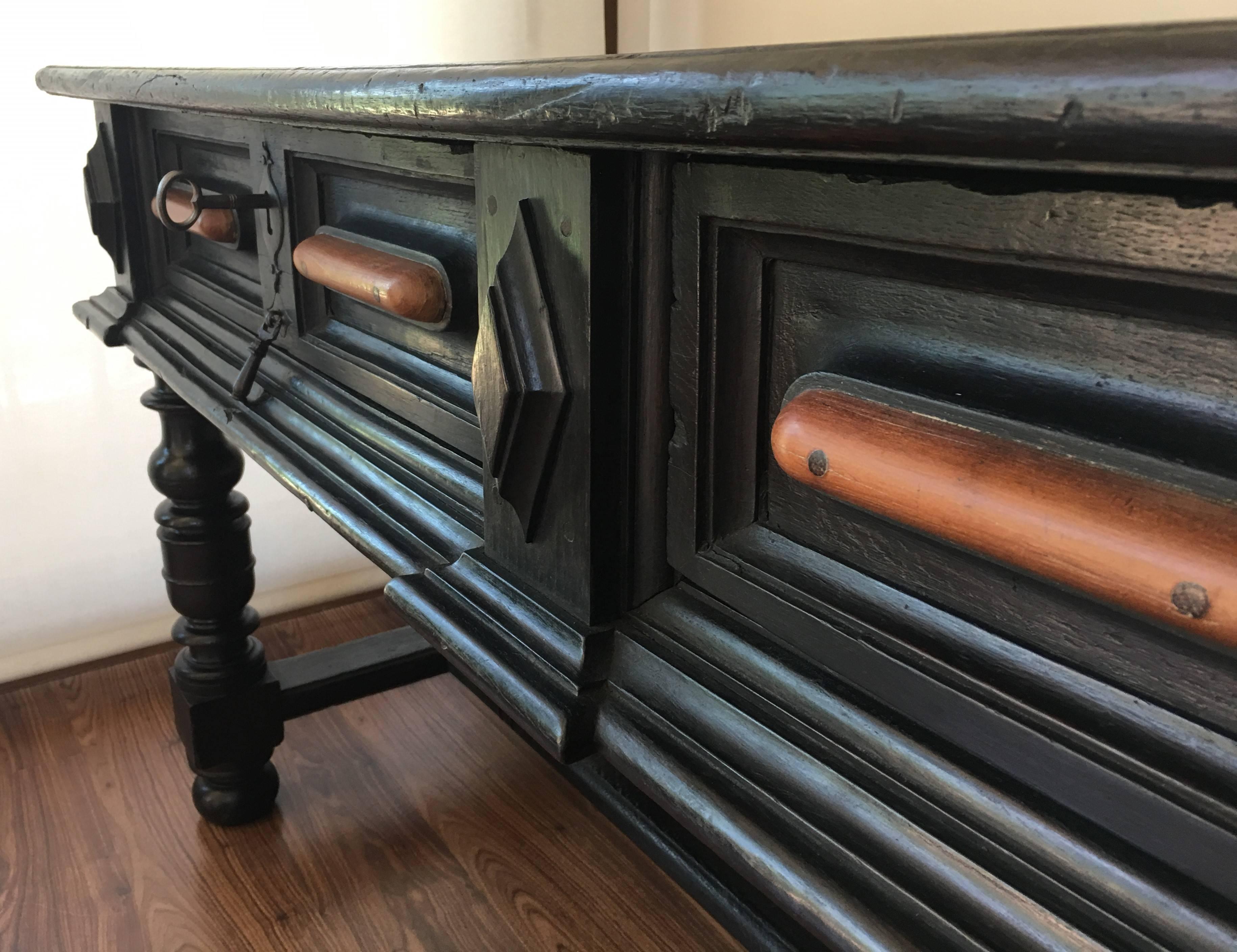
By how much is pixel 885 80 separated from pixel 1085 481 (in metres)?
0.12

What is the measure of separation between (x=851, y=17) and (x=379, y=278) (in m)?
0.88

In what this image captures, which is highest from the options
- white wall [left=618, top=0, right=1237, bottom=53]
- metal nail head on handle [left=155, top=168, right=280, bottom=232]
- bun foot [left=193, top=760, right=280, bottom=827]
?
white wall [left=618, top=0, right=1237, bottom=53]

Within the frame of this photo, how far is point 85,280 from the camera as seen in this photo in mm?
1571

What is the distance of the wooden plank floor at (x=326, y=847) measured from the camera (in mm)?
1238

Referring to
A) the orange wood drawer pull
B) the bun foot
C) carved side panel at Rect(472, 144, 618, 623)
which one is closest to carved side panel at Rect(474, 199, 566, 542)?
carved side panel at Rect(472, 144, 618, 623)

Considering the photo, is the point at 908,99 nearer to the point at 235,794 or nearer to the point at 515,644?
the point at 515,644

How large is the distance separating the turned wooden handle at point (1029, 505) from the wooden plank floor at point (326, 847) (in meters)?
1.05

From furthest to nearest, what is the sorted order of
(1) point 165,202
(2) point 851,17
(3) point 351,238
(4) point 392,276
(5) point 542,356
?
(2) point 851,17 → (1) point 165,202 → (3) point 351,238 → (4) point 392,276 → (5) point 542,356

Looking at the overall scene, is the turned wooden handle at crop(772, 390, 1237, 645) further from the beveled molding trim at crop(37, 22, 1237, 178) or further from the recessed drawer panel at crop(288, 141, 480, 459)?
the recessed drawer panel at crop(288, 141, 480, 459)

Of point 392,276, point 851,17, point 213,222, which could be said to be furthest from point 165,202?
point 851,17

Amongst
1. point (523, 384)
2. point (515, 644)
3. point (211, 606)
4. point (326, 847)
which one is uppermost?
point (523, 384)

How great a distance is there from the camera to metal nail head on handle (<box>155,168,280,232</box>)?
78 centimetres

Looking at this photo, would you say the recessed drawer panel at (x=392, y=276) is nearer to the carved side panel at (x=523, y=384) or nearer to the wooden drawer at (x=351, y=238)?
the wooden drawer at (x=351, y=238)

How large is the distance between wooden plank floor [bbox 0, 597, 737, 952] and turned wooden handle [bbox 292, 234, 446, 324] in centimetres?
86
